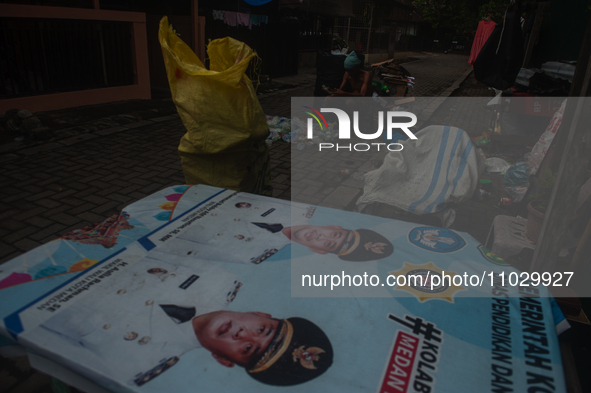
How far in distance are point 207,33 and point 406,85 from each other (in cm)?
573

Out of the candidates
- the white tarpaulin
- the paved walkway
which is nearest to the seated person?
the paved walkway

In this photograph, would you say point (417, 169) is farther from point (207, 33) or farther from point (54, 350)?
point (207, 33)

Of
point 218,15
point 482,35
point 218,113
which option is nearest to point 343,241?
point 218,113

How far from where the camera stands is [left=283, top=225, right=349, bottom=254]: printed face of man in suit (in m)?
1.64

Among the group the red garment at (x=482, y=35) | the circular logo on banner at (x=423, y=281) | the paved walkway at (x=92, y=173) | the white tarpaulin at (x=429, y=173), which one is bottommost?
the paved walkway at (x=92, y=173)

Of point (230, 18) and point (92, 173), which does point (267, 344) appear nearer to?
point (92, 173)

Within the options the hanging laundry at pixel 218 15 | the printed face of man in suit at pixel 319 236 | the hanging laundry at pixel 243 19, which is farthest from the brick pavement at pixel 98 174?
the hanging laundry at pixel 243 19

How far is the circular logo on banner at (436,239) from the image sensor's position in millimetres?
1648

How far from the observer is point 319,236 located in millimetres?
1711

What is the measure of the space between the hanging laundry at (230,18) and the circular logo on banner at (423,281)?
35.2 ft

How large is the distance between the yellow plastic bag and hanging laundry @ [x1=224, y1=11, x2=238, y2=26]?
8752 mm

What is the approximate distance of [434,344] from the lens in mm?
1175

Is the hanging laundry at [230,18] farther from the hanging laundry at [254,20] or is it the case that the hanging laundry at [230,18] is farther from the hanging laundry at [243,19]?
the hanging laundry at [254,20]

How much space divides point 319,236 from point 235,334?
0.67m
